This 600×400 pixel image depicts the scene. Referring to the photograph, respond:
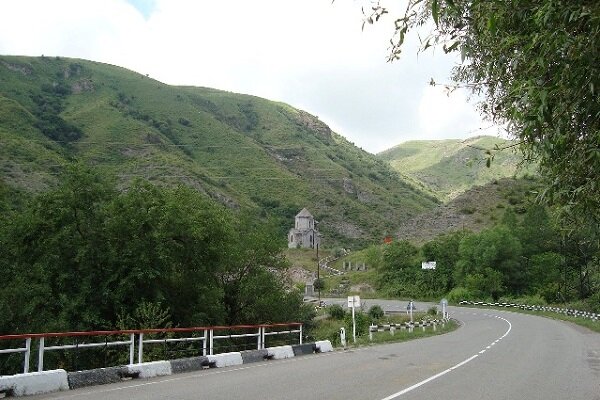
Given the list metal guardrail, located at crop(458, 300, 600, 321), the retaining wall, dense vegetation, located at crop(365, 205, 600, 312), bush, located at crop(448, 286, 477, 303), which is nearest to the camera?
the retaining wall

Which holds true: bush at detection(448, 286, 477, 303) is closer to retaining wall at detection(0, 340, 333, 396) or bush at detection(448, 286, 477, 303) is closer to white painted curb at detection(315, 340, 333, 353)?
white painted curb at detection(315, 340, 333, 353)

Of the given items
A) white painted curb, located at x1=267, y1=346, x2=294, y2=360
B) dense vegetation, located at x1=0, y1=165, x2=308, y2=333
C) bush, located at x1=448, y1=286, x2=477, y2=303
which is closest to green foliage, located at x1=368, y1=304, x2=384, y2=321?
dense vegetation, located at x1=0, y1=165, x2=308, y2=333

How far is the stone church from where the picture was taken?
126375 millimetres

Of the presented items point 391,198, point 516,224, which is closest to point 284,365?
point 516,224

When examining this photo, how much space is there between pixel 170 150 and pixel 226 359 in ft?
389

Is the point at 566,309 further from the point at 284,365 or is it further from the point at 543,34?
the point at 543,34

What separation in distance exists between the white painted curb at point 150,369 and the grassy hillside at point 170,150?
65.3m

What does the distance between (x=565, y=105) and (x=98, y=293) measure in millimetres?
27013

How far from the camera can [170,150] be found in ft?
429

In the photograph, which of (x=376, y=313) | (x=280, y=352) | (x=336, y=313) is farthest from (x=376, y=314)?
(x=280, y=352)

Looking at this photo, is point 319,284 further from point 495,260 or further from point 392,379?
point 392,379

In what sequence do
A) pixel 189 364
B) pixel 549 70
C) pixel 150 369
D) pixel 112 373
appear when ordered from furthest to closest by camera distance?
pixel 189 364
pixel 150 369
pixel 112 373
pixel 549 70

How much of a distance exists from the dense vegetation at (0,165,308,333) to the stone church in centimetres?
8887

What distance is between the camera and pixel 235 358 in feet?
55.7
